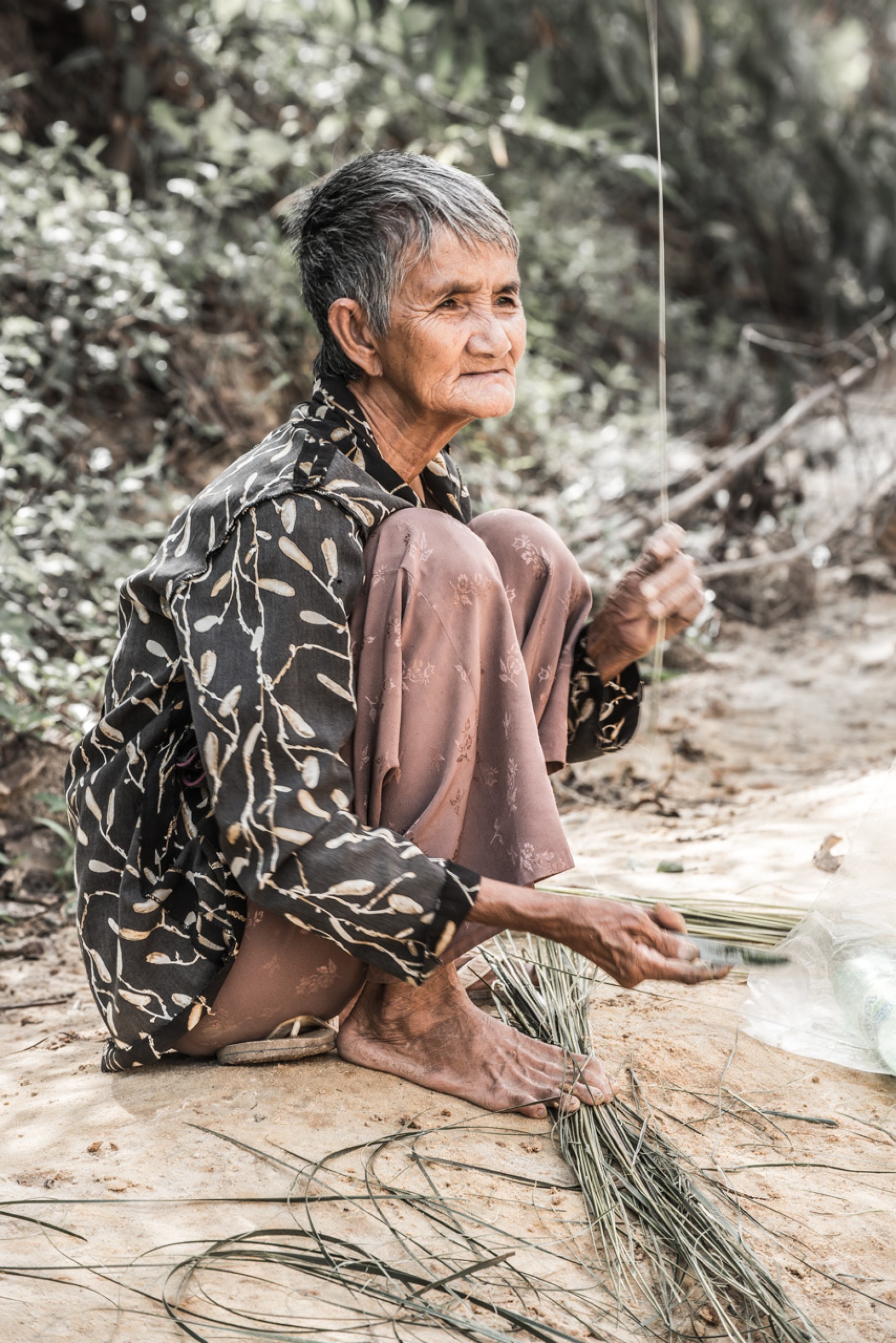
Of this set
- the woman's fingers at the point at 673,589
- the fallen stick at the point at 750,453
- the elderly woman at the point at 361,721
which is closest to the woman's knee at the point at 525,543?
the elderly woman at the point at 361,721

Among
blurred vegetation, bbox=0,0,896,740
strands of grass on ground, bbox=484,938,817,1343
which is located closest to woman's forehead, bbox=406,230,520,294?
strands of grass on ground, bbox=484,938,817,1343

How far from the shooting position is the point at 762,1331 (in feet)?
4.28

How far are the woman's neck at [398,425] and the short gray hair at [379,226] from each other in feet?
0.11

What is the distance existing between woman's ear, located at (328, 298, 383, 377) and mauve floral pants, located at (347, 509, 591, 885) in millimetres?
231

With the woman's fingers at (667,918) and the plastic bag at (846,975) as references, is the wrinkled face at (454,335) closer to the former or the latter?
the woman's fingers at (667,918)

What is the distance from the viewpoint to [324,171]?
535 centimetres

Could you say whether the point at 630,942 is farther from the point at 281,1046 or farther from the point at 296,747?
the point at 281,1046

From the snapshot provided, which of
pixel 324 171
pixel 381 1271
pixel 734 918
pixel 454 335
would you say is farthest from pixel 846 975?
pixel 324 171

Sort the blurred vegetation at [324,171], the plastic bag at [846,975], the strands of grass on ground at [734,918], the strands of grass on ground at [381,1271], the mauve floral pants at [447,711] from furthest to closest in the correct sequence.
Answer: the blurred vegetation at [324,171] < the strands of grass on ground at [734,918] < the plastic bag at [846,975] < the mauve floral pants at [447,711] < the strands of grass on ground at [381,1271]

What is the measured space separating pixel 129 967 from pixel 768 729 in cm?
254

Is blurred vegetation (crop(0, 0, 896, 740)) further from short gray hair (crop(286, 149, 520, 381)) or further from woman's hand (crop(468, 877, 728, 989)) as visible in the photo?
woman's hand (crop(468, 877, 728, 989))

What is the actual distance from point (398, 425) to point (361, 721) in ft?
1.44

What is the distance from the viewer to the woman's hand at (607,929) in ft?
4.52

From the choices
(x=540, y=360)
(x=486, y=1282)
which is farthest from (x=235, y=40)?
(x=486, y=1282)
